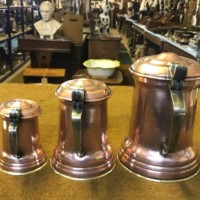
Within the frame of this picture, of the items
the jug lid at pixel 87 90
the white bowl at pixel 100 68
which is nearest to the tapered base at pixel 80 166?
the jug lid at pixel 87 90

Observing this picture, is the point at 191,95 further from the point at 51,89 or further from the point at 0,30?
the point at 0,30

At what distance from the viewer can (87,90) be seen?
1.52 feet

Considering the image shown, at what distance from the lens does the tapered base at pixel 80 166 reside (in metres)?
0.49

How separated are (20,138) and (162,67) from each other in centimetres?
26

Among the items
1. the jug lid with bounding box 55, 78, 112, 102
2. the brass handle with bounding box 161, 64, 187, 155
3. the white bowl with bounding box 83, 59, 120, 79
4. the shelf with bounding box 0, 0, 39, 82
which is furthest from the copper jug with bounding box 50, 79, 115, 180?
the shelf with bounding box 0, 0, 39, 82

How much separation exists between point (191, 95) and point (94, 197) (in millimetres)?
231

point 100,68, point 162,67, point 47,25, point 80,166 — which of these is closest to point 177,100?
point 162,67

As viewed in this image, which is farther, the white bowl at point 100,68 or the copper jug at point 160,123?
the white bowl at point 100,68

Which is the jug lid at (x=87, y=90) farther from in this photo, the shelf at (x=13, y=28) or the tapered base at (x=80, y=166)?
the shelf at (x=13, y=28)

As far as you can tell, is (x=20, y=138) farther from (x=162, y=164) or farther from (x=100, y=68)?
(x=100, y=68)

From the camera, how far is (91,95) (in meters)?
0.46

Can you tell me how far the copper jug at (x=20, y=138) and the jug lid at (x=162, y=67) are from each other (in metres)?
0.19

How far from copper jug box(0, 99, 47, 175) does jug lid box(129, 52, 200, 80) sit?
0.19 m

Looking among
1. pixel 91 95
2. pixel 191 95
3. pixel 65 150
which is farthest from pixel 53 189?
pixel 191 95
